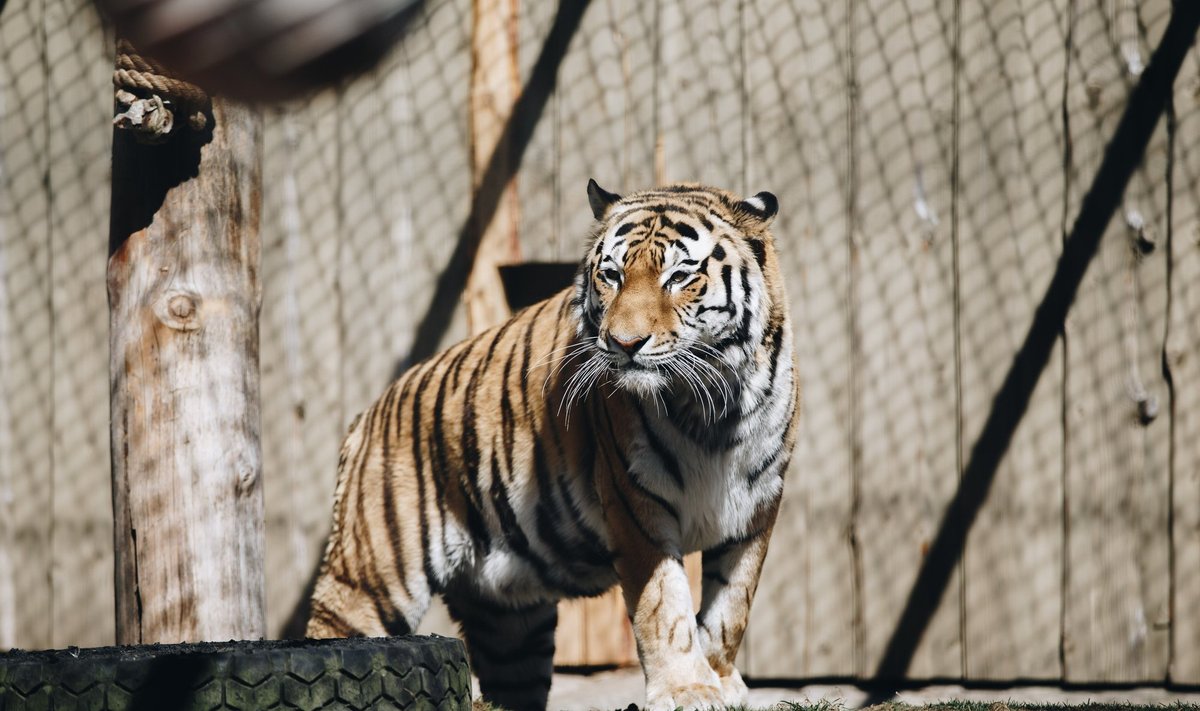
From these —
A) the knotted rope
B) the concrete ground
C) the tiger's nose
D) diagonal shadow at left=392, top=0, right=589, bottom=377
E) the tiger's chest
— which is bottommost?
the concrete ground

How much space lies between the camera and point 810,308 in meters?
3.78

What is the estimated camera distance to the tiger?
2721mm

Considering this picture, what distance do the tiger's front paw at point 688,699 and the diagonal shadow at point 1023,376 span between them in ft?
3.97

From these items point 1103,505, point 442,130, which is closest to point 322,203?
point 442,130

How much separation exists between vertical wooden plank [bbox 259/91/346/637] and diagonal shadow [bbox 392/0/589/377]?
356mm

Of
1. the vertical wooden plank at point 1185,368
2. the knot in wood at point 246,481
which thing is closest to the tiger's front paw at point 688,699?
the knot in wood at point 246,481

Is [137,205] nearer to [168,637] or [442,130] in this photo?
[168,637]

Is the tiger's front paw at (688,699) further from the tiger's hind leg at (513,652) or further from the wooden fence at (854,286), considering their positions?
the wooden fence at (854,286)

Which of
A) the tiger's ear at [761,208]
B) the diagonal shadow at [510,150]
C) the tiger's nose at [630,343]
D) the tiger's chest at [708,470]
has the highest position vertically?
the diagonal shadow at [510,150]

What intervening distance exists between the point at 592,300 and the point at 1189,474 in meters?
1.94

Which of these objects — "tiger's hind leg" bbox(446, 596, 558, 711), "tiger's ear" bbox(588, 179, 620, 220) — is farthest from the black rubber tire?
"tiger's hind leg" bbox(446, 596, 558, 711)

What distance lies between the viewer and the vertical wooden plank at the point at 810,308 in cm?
374

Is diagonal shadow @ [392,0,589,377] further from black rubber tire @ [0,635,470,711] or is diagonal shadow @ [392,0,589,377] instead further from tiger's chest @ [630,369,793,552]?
black rubber tire @ [0,635,470,711]

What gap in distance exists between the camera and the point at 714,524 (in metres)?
2.85
